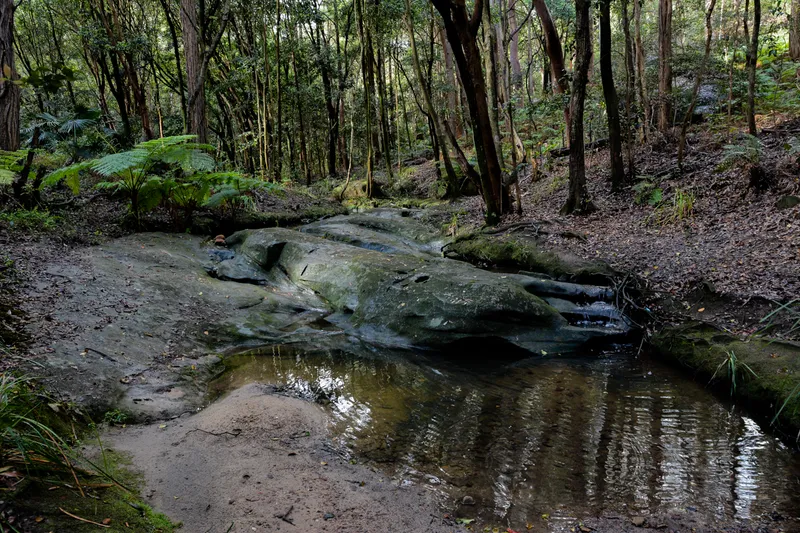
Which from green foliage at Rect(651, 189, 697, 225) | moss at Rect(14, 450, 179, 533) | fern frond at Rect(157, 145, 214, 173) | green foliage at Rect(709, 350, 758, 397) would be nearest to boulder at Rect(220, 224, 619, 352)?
green foliage at Rect(709, 350, 758, 397)

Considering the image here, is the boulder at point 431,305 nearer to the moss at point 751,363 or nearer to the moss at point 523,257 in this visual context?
the moss at point 751,363

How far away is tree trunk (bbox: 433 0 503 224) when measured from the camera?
8.46 m

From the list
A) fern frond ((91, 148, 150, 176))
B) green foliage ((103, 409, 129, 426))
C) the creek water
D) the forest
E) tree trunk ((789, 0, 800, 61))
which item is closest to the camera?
the forest

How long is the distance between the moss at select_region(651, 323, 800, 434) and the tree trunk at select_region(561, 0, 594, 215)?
4712 millimetres

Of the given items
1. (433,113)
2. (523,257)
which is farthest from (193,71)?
(523,257)

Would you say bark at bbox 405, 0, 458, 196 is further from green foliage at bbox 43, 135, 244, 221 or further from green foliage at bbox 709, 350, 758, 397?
green foliage at bbox 709, 350, 758, 397

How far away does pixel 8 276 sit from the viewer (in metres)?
4.85

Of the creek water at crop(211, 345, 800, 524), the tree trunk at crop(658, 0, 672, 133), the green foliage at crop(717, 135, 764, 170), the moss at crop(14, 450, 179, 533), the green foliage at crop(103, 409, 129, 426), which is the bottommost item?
the creek water at crop(211, 345, 800, 524)

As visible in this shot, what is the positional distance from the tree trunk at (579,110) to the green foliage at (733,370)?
547cm

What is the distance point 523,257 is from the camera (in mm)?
8148

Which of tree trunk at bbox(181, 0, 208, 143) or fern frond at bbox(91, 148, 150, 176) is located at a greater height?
tree trunk at bbox(181, 0, 208, 143)

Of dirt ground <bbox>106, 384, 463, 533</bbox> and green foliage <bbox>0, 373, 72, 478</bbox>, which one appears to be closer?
green foliage <bbox>0, 373, 72, 478</bbox>

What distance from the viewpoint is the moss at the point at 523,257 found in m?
6.94

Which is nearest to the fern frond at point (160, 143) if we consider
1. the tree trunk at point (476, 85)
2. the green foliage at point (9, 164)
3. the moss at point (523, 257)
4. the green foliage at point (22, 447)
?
the green foliage at point (9, 164)
